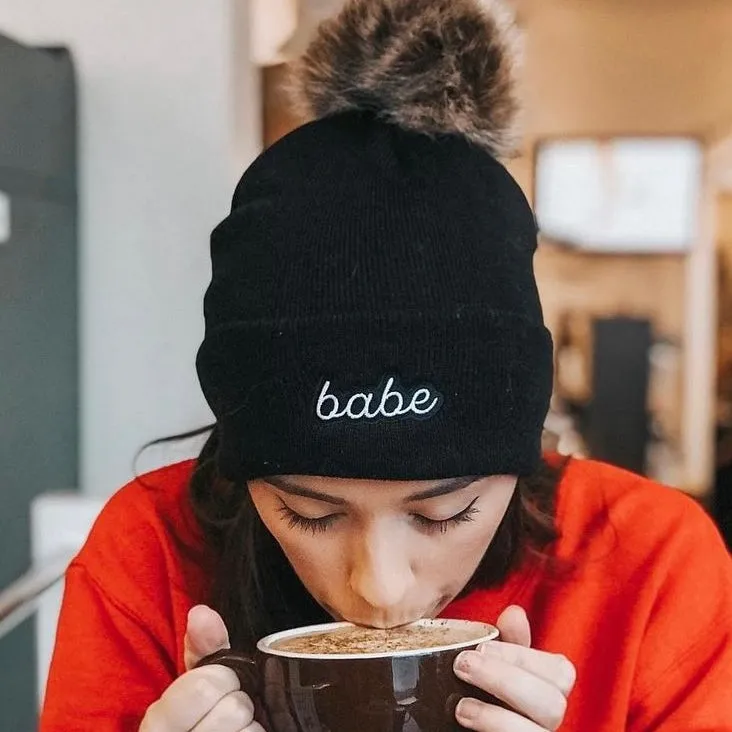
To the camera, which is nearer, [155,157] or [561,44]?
[155,157]

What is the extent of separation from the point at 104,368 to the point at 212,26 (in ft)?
1.08

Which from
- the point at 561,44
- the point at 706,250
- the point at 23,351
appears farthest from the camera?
the point at 706,250

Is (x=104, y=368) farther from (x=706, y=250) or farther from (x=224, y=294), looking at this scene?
(x=706, y=250)

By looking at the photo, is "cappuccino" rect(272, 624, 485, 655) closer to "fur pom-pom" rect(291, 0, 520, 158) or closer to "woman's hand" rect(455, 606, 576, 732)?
"woman's hand" rect(455, 606, 576, 732)

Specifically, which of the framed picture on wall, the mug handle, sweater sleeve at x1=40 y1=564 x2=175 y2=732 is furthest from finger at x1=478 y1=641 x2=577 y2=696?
the framed picture on wall

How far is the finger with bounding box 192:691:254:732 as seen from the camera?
1.50 feet

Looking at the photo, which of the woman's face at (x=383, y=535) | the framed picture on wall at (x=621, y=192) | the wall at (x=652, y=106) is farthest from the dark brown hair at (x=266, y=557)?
the framed picture on wall at (x=621, y=192)

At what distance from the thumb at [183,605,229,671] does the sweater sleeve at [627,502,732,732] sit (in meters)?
0.28

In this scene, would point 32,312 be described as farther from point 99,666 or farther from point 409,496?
point 409,496

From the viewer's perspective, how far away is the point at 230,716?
46cm

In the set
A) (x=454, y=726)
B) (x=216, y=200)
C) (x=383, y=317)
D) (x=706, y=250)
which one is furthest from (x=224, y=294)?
(x=706, y=250)

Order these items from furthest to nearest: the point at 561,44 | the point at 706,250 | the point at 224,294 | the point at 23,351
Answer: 1. the point at 706,250
2. the point at 561,44
3. the point at 23,351
4. the point at 224,294

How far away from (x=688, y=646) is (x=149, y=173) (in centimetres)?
60

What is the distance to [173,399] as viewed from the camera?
2.95ft
